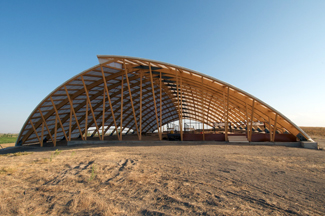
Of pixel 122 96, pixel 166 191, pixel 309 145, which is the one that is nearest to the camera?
pixel 166 191

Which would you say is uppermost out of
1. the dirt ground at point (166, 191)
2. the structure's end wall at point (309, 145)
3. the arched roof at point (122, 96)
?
the arched roof at point (122, 96)

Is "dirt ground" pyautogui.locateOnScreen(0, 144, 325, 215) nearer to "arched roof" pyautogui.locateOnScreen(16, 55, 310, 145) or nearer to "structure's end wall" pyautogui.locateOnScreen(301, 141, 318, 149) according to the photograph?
"structure's end wall" pyautogui.locateOnScreen(301, 141, 318, 149)

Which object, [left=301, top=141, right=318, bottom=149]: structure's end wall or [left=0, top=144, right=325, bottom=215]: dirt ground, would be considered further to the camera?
[left=301, top=141, right=318, bottom=149]: structure's end wall

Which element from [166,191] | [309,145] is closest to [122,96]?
[166,191]

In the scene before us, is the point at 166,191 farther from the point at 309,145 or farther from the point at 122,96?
the point at 309,145

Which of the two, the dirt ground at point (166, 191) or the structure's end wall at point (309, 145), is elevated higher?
the structure's end wall at point (309, 145)

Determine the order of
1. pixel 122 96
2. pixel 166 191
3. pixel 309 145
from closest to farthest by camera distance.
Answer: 1. pixel 166 191
2. pixel 309 145
3. pixel 122 96

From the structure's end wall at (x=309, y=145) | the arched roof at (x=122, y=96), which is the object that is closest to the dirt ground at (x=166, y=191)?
the structure's end wall at (x=309, y=145)

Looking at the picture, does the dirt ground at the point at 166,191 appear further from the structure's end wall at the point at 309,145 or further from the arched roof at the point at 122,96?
the arched roof at the point at 122,96

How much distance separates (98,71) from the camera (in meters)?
25.3

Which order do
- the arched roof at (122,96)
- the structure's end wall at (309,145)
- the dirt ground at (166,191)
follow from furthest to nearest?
the arched roof at (122,96) → the structure's end wall at (309,145) → the dirt ground at (166,191)

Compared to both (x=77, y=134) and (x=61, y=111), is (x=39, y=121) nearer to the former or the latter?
(x=61, y=111)

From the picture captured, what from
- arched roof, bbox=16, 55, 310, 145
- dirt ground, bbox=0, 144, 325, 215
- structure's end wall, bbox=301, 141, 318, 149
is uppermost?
arched roof, bbox=16, 55, 310, 145

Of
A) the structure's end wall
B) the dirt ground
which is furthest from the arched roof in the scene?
the dirt ground
